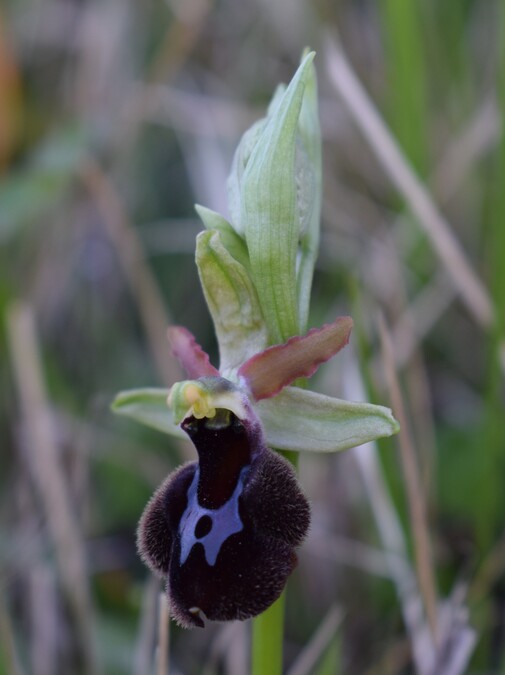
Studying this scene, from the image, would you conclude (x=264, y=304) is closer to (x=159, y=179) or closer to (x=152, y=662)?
(x=152, y=662)

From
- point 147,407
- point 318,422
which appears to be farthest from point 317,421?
point 147,407

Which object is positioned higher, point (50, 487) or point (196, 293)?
point (196, 293)

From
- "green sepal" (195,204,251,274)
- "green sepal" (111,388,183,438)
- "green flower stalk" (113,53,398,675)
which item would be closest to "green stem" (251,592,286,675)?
"green flower stalk" (113,53,398,675)

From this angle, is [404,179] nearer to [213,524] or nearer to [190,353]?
[190,353]

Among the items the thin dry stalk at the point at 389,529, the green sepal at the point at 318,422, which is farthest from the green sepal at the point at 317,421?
the thin dry stalk at the point at 389,529

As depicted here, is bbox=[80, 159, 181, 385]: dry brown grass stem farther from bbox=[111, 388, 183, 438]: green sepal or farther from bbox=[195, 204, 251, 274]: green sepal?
bbox=[195, 204, 251, 274]: green sepal

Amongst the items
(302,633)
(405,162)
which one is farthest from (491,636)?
(405,162)
